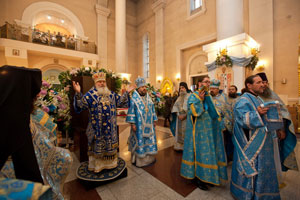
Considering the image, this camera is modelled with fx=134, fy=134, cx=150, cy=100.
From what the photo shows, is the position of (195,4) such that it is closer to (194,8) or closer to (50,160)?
(194,8)

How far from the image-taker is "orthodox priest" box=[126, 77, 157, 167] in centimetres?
308

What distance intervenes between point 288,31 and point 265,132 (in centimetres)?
875

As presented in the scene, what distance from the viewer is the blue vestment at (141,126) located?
3.08m

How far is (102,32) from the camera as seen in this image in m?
14.0

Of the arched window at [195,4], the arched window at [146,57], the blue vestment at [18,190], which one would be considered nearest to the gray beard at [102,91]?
the blue vestment at [18,190]

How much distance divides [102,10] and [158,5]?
5.84 meters

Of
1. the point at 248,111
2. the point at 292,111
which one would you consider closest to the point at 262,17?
the point at 292,111

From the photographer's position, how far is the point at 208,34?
10258 millimetres

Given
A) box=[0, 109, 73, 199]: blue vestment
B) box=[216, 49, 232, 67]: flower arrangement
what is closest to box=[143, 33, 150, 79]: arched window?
box=[216, 49, 232, 67]: flower arrangement

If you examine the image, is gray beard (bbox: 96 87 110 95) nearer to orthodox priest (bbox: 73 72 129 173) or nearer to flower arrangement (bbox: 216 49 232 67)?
orthodox priest (bbox: 73 72 129 173)

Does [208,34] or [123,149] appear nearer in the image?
[123,149]

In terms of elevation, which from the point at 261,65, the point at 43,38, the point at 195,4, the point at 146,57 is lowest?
the point at 261,65

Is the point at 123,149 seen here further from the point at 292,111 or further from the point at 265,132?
the point at 292,111

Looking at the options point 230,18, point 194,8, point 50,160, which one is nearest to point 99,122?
point 50,160
